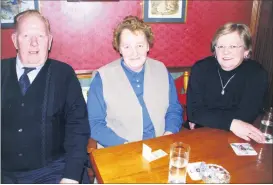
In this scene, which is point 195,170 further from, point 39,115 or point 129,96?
point 39,115

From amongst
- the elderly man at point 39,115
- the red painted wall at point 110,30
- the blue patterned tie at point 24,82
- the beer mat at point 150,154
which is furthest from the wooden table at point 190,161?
the red painted wall at point 110,30

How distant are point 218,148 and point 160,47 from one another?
1784mm

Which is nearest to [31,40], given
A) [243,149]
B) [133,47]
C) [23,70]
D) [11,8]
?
[23,70]

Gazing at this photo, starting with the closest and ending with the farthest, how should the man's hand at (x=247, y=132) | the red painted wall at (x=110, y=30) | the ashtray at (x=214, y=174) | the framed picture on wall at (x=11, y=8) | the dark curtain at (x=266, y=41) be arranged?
the ashtray at (x=214, y=174) < the man's hand at (x=247, y=132) < the framed picture on wall at (x=11, y=8) < the red painted wall at (x=110, y=30) < the dark curtain at (x=266, y=41)

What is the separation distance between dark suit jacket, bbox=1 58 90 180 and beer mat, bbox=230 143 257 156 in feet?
3.33

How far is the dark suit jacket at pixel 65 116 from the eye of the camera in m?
1.92

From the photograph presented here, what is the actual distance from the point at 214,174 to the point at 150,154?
0.37 meters

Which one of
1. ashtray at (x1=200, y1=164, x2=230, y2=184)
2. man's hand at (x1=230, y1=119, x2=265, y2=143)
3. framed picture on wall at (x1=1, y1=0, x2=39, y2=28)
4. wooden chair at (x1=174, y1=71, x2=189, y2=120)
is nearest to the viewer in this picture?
ashtray at (x1=200, y1=164, x2=230, y2=184)

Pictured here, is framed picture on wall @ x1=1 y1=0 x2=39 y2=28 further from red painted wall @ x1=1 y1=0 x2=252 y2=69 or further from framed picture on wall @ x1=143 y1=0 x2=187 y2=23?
framed picture on wall @ x1=143 y1=0 x2=187 y2=23

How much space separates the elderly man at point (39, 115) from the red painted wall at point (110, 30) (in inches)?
35.6

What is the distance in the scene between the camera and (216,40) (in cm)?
230

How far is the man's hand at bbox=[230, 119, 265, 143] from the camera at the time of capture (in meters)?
1.85

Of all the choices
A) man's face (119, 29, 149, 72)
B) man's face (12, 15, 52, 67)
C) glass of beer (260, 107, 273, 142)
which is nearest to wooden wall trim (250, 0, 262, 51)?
glass of beer (260, 107, 273, 142)

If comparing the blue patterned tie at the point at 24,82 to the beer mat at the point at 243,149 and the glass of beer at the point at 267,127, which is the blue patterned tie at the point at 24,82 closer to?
the beer mat at the point at 243,149
